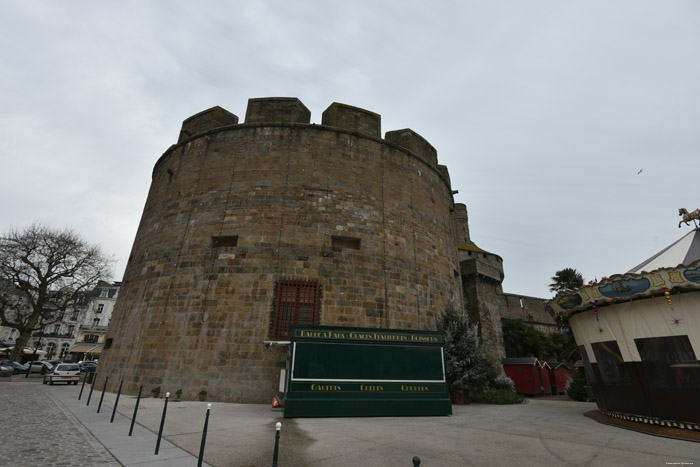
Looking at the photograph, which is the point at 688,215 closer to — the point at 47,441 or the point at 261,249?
the point at 261,249

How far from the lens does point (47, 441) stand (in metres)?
5.59

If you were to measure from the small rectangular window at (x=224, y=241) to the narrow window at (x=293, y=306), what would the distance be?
8.76ft

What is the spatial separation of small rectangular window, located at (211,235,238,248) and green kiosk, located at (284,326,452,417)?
5.70m

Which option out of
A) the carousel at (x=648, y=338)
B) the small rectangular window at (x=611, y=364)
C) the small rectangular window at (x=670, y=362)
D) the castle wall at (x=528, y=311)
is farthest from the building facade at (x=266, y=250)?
the castle wall at (x=528, y=311)

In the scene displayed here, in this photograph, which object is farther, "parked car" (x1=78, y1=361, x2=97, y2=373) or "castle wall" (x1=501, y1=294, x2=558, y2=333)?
"castle wall" (x1=501, y1=294, x2=558, y2=333)

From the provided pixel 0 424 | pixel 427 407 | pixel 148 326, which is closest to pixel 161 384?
pixel 148 326

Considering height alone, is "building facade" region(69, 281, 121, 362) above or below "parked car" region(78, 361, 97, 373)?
above

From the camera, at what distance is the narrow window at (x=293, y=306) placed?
1211cm

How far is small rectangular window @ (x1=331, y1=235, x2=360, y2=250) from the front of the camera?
1374 centimetres

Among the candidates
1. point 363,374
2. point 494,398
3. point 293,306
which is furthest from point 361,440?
point 494,398

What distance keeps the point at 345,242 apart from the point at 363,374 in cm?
587

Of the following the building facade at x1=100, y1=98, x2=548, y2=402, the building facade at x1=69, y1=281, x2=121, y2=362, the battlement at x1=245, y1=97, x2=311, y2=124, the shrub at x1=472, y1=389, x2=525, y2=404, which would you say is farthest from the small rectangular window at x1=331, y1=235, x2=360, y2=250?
the building facade at x1=69, y1=281, x2=121, y2=362

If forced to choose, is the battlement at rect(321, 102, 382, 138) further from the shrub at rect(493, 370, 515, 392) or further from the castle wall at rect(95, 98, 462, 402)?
the shrub at rect(493, 370, 515, 392)

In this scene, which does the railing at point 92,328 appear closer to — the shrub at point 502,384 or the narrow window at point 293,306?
the narrow window at point 293,306
